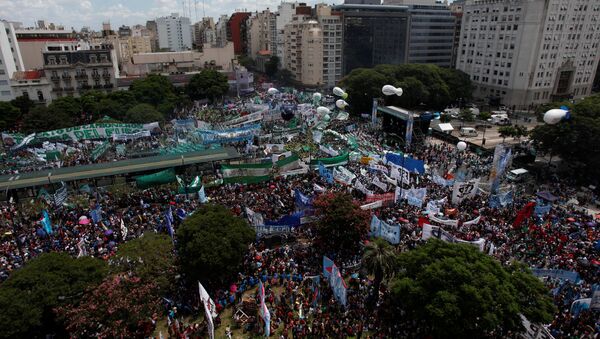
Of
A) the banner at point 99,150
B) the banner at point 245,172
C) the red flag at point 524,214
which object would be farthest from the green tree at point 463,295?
the banner at point 99,150

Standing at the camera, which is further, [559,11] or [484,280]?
[559,11]

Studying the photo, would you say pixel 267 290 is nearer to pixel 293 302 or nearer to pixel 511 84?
pixel 293 302

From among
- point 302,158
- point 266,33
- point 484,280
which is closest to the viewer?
→ point 484,280

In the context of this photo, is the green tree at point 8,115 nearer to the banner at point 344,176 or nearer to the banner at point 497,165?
the banner at point 344,176

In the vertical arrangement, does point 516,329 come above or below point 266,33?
below

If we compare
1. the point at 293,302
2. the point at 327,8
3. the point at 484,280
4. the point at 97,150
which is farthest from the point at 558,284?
the point at 327,8

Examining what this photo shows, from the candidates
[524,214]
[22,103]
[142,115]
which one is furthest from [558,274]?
[22,103]
